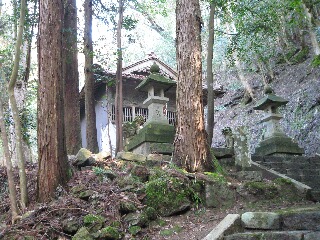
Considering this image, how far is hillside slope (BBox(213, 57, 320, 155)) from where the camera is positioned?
47.1ft

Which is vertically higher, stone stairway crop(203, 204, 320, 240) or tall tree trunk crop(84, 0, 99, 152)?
tall tree trunk crop(84, 0, 99, 152)

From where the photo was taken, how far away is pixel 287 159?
10.0 metres

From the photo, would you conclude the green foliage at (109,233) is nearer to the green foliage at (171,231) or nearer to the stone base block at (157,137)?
the green foliage at (171,231)

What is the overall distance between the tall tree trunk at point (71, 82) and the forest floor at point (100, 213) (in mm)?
3605

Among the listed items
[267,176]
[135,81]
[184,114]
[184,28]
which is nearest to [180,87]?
[184,114]

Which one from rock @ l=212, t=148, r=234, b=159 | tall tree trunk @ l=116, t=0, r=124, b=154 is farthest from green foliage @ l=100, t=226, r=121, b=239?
tall tree trunk @ l=116, t=0, r=124, b=154

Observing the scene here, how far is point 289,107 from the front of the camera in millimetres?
16562

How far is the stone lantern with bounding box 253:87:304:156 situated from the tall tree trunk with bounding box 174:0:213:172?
4.40m

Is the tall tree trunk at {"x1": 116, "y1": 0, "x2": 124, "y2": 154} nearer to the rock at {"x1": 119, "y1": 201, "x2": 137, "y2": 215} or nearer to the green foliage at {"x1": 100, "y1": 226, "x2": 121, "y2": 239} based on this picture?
the rock at {"x1": 119, "y1": 201, "x2": 137, "y2": 215}

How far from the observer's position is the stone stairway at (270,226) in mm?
4293

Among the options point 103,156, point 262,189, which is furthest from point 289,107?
point 103,156

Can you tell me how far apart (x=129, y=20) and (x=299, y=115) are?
8414 mm

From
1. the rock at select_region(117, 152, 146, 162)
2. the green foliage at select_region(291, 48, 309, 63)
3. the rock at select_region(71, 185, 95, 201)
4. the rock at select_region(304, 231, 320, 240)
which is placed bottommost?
the rock at select_region(304, 231, 320, 240)

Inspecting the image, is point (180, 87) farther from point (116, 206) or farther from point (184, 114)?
point (116, 206)
